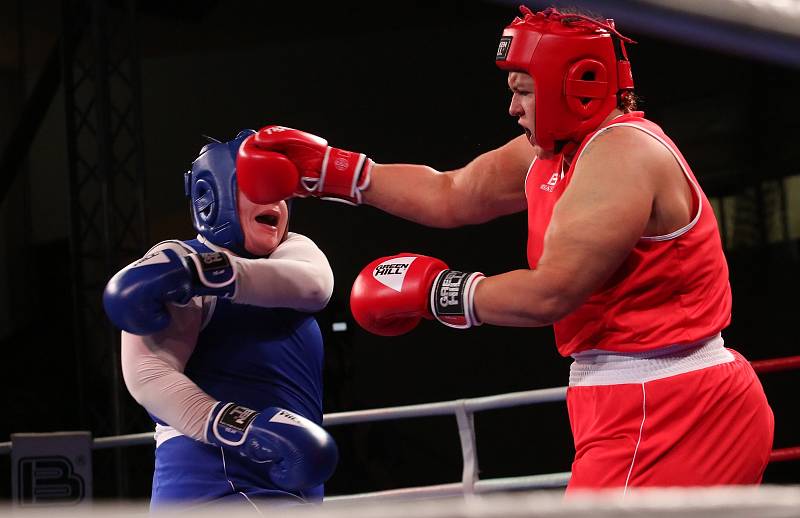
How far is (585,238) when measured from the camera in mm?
1487

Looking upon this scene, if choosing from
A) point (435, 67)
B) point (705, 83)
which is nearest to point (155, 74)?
point (435, 67)

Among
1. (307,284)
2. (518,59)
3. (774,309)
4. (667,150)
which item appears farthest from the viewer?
(774,309)

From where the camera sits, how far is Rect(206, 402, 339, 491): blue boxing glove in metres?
1.70

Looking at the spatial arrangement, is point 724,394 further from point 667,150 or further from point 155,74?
point 155,74

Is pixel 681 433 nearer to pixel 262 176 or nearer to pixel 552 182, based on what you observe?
pixel 552 182

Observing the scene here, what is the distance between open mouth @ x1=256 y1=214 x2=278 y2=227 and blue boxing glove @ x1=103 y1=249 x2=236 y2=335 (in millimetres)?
223

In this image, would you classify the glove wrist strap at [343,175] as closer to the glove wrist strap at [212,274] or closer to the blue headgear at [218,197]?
the blue headgear at [218,197]

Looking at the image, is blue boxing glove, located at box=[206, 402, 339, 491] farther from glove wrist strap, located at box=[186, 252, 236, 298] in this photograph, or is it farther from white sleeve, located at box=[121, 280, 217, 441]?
glove wrist strap, located at box=[186, 252, 236, 298]

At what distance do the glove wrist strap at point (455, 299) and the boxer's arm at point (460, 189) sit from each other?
0.45m

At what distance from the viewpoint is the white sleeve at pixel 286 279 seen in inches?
70.8

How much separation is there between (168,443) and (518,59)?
97cm

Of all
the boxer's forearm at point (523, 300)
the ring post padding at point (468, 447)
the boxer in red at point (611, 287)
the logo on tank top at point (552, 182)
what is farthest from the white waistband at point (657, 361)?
the ring post padding at point (468, 447)

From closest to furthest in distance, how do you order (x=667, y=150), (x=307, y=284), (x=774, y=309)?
(x=667, y=150)
(x=307, y=284)
(x=774, y=309)

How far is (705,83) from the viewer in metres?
7.47
